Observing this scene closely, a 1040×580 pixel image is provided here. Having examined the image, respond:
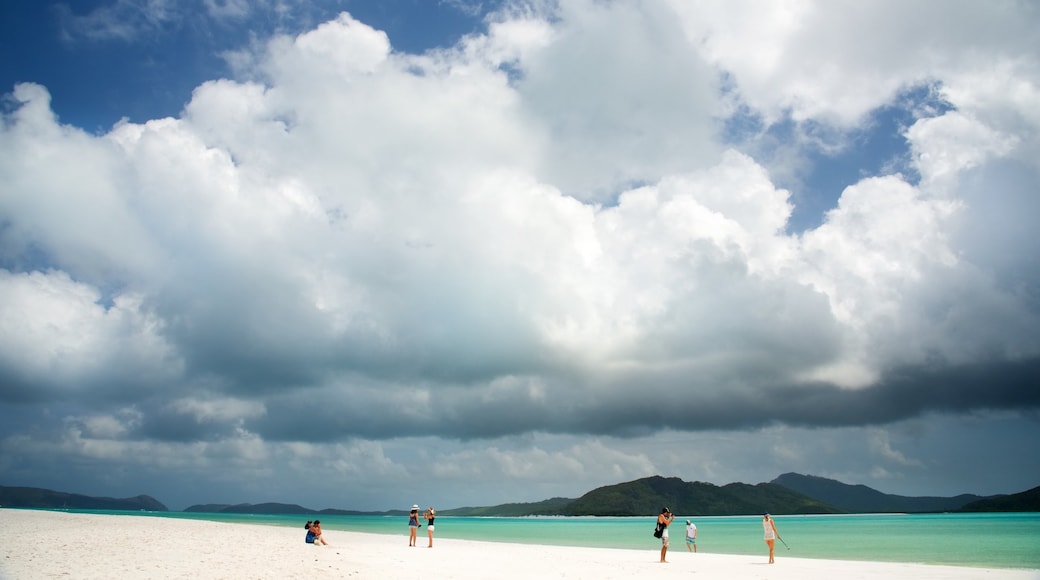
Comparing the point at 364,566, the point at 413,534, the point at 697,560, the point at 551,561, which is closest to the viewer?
the point at 364,566

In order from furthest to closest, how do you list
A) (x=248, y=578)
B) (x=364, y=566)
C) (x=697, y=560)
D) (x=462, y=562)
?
1. (x=697, y=560)
2. (x=462, y=562)
3. (x=364, y=566)
4. (x=248, y=578)

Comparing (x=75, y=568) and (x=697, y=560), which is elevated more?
(x=75, y=568)

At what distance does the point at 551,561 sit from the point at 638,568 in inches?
205

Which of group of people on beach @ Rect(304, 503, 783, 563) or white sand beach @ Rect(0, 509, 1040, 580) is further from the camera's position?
group of people on beach @ Rect(304, 503, 783, 563)

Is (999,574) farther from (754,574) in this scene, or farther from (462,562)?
(462,562)

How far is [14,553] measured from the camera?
91.5 feet

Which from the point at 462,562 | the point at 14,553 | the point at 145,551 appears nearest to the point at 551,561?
the point at 462,562

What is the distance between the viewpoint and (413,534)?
146 feet

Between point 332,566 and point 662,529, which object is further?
point 662,529

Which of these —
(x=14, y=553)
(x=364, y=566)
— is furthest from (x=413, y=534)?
(x=14, y=553)

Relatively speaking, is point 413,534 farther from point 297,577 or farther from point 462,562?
point 297,577

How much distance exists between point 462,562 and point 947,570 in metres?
24.0

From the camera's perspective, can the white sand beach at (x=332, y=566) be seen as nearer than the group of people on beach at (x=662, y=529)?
Yes

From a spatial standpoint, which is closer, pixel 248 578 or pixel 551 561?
pixel 248 578
